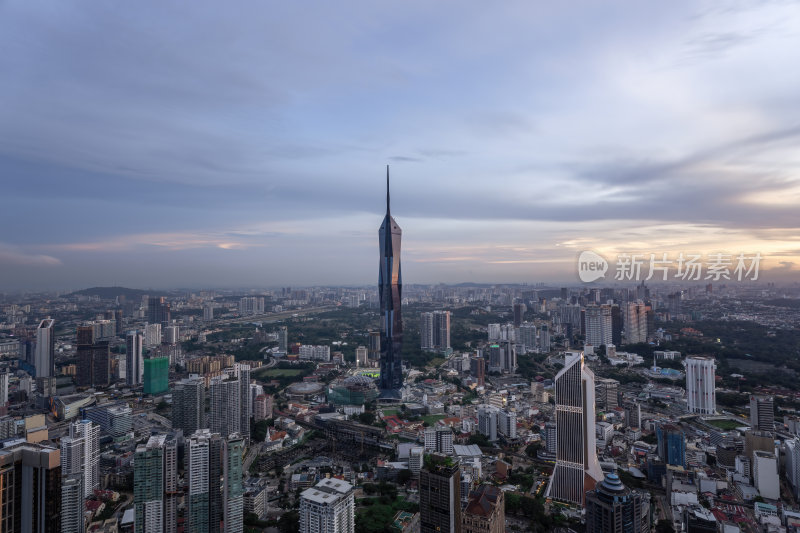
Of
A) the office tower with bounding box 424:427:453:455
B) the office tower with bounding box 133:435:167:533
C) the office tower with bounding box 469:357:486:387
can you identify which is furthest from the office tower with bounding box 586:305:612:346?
the office tower with bounding box 133:435:167:533

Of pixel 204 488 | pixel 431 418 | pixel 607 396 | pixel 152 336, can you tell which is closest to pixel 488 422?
pixel 431 418

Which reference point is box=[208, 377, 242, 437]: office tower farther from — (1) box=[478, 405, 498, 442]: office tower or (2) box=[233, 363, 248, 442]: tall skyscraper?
(1) box=[478, 405, 498, 442]: office tower

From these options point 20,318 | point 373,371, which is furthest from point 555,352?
point 20,318

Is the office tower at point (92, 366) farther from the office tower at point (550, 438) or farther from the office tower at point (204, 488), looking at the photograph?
the office tower at point (550, 438)

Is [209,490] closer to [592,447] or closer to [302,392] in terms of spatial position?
[592,447]

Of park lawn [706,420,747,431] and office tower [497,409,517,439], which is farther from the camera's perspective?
park lawn [706,420,747,431]

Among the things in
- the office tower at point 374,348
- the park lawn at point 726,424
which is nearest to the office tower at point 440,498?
the park lawn at point 726,424
